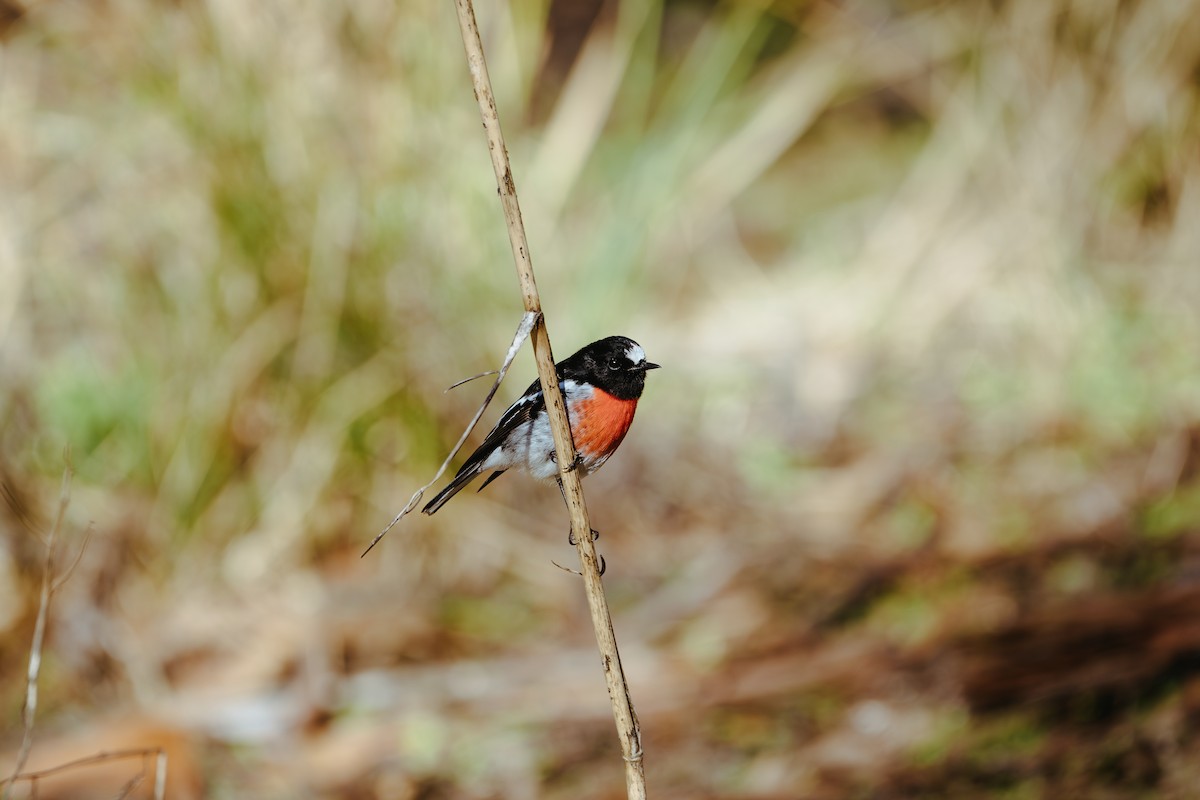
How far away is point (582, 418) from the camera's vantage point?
1.54 meters

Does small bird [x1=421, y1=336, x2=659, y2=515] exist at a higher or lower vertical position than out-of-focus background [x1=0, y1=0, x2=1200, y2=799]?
lower

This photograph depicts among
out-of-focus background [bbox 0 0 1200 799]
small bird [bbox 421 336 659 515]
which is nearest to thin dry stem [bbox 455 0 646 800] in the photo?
small bird [bbox 421 336 659 515]

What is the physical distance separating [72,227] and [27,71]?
70 cm

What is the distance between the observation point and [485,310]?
3982 mm

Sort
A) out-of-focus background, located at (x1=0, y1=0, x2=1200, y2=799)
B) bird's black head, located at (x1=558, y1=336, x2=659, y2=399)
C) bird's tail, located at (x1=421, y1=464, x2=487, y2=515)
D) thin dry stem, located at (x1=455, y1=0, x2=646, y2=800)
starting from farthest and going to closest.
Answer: out-of-focus background, located at (x1=0, y1=0, x2=1200, y2=799)
bird's tail, located at (x1=421, y1=464, x2=487, y2=515)
bird's black head, located at (x1=558, y1=336, x2=659, y2=399)
thin dry stem, located at (x1=455, y1=0, x2=646, y2=800)

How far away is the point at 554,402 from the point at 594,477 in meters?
3.12

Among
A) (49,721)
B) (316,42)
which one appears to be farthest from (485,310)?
(49,721)

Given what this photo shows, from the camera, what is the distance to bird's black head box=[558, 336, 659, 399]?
4.42ft

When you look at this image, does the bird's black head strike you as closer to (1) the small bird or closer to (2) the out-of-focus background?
(1) the small bird

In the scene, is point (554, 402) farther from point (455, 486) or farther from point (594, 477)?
point (594, 477)

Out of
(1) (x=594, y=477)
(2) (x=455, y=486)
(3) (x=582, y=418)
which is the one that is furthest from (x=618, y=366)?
(1) (x=594, y=477)

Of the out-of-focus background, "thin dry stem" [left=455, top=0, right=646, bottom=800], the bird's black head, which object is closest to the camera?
"thin dry stem" [left=455, top=0, right=646, bottom=800]

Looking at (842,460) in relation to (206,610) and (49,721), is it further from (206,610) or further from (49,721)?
(49,721)

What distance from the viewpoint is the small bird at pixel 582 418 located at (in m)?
1.37
